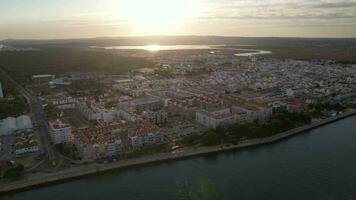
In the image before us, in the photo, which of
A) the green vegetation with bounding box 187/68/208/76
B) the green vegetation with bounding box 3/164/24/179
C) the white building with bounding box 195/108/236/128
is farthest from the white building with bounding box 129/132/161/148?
the green vegetation with bounding box 187/68/208/76

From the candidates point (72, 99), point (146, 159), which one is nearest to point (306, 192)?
point (146, 159)

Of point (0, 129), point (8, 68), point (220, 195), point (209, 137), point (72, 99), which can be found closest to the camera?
point (220, 195)

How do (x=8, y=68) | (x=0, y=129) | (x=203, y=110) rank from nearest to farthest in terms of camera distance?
(x=0, y=129)
(x=203, y=110)
(x=8, y=68)

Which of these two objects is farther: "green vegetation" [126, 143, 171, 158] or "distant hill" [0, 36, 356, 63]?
"distant hill" [0, 36, 356, 63]

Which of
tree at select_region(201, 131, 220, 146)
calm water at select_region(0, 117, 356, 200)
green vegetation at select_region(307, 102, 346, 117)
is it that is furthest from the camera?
green vegetation at select_region(307, 102, 346, 117)

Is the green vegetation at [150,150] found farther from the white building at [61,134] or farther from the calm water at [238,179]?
the white building at [61,134]

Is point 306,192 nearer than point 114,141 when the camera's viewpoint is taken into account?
Yes

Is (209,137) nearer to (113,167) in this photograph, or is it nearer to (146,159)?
(146,159)

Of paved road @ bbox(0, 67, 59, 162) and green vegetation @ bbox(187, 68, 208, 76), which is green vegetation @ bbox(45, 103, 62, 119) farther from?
green vegetation @ bbox(187, 68, 208, 76)
